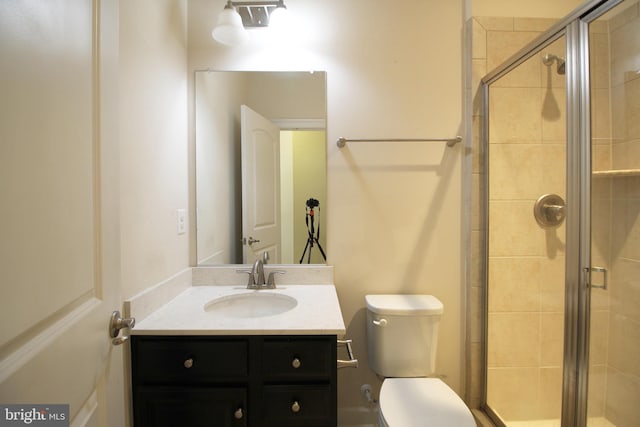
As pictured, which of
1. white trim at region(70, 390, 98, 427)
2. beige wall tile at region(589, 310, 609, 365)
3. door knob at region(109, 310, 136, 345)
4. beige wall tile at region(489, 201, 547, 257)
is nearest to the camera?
white trim at region(70, 390, 98, 427)

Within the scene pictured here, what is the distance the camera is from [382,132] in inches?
62.4

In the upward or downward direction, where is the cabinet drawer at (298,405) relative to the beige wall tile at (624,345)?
downward

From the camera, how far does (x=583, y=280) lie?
111 cm

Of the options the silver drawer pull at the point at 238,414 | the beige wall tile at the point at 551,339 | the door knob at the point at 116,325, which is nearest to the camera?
the door knob at the point at 116,325

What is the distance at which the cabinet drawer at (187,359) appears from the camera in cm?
104

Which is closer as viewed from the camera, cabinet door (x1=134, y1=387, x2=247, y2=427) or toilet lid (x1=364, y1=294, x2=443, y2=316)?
cabinet door (x1=134, y1=387, x2=247, y2=427)

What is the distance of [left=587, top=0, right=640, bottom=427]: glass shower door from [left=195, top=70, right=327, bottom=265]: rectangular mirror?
1.13m

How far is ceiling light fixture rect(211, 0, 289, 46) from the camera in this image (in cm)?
137

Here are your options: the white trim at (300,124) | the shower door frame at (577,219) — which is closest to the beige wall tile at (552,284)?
the shower door frame at (577,219)

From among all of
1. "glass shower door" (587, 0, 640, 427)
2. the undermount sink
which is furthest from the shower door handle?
the undermount sink

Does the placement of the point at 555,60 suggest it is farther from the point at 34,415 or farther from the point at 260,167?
the point at 34,415

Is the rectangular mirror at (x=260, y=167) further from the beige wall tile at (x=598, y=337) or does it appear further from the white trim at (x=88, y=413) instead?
the beige wall tile at (x=598, y=337)

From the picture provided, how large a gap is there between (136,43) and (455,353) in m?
2.04

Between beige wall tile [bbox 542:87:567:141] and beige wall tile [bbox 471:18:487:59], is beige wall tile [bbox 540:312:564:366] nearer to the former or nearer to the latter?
beige wall tile [bbox 542:87:567:141]
